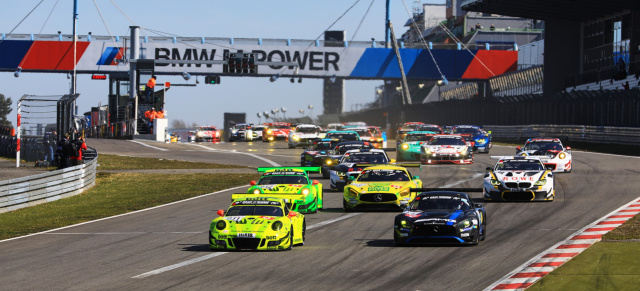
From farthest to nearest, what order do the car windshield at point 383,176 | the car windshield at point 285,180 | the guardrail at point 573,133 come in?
the guardrail at point 573,133 < the car windshield at point 383,176 < the car windshield at point 285,180

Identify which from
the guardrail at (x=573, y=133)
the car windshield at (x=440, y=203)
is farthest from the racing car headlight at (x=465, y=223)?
the guardrail at (x=573, y=133)

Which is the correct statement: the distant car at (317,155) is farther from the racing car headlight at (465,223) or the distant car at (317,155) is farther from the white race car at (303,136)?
the racing car headlight at (465,223)

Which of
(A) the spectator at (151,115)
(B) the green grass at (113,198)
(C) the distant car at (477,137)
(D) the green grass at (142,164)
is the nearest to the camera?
(B) the green grass at (113,198)

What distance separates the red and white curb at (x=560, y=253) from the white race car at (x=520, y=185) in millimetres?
2755

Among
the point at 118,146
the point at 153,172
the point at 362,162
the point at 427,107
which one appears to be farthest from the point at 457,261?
the point at 427,107

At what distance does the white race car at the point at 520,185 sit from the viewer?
89.6 feet

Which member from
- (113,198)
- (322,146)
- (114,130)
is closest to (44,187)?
(113,198)

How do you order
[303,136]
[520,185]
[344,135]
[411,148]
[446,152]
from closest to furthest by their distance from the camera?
[520,185] → [446,152] → [411,148] → [344,135] → [303,136]

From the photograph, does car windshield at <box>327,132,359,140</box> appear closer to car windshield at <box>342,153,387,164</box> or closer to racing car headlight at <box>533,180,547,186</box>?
car windshield at <box>342,153,387,164</box>

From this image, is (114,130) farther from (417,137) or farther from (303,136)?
(417,137)

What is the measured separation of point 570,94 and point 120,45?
4270 cm

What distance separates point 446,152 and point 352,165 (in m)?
11.9

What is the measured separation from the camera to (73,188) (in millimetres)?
33250

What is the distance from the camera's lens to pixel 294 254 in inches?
706
